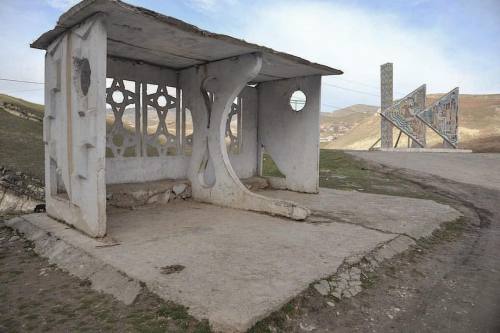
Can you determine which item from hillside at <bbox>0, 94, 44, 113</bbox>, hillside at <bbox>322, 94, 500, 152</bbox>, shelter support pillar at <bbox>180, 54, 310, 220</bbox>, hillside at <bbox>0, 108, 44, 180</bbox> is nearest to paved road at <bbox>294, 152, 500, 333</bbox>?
shelter support pillar at <bbox>180, 54, 310, 220</bbox>

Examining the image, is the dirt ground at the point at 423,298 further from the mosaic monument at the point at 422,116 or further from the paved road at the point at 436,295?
the mosaic monument at the point at 422,116

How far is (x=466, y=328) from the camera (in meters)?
2.97

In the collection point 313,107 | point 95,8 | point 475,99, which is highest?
point 475,99

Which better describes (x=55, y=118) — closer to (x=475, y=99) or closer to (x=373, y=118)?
(x=475, y=99)

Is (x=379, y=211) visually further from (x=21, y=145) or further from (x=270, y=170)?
(x=21, y=145)

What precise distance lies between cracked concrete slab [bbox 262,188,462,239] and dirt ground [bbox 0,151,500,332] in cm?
48

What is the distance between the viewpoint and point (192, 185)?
736cm

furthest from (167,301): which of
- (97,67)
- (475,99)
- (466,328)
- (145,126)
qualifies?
(475,99)

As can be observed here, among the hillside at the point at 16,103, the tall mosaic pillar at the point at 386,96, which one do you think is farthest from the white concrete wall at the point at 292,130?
the tall mosaic pillar at the point at 386,96

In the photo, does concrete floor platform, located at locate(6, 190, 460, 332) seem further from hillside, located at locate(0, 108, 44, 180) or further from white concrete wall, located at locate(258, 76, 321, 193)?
hillside, located at locate(0, 108, 44, 180)

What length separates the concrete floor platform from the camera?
3.02m

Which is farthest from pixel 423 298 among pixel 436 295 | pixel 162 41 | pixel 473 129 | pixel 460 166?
pixel 473 129

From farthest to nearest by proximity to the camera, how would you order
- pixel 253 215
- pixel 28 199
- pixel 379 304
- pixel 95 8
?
1. pixel 28 199
2. pixel 253 215
3. pixel 95 8
4. pixel 379 304

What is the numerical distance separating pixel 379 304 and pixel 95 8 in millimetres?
4119
